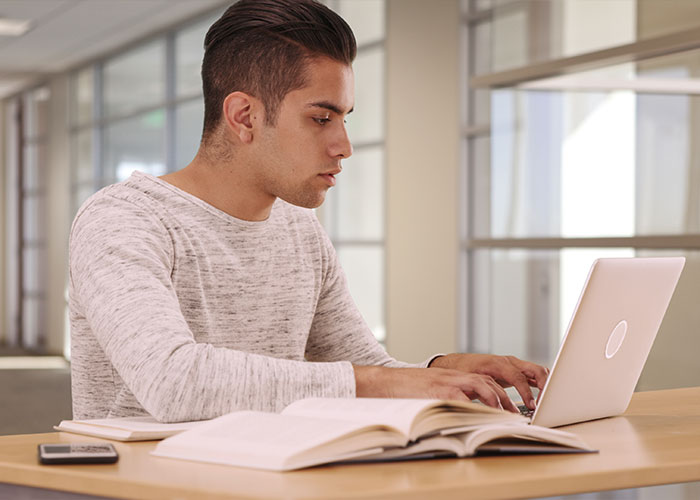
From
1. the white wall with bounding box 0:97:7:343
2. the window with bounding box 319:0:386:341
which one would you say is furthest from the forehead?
the white wall with bounding box 0:97:7:343

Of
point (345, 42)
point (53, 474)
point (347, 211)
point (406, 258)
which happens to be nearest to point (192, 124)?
point (347, 211)

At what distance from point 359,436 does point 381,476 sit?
0.24 ft

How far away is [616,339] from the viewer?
140cm

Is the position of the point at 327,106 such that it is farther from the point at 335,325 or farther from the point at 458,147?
the point at 458,147

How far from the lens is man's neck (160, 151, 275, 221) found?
1741 mm

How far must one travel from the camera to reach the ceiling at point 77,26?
25.1 feet

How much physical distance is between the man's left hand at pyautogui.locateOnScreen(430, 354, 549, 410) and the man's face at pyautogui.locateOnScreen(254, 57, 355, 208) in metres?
0.36

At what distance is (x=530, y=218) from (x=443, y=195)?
1.48m

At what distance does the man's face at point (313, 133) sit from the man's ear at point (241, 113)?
0.03 m

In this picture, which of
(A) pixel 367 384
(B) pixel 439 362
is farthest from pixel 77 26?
(A) pixel 367 384

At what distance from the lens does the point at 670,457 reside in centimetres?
114

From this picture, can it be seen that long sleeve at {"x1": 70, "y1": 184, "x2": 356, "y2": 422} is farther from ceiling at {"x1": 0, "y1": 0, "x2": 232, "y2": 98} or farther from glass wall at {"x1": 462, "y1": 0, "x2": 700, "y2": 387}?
ceiling at {"x1": 0, "y1": 0, "x2": 232, "y2": 98}

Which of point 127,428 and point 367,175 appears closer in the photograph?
point 127,428

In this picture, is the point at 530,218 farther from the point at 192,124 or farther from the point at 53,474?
the point at 192,124
